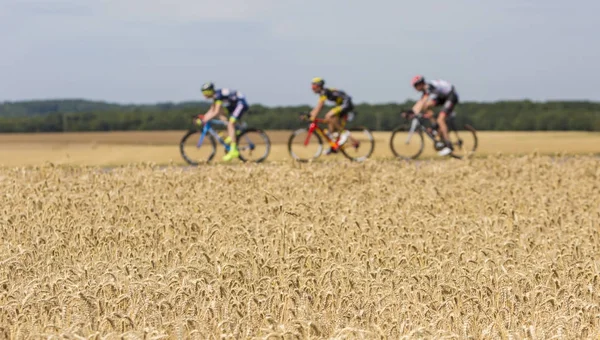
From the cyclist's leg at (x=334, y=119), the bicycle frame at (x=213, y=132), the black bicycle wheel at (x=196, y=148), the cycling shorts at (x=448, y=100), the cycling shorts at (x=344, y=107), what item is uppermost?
the cycling shorts at (x=448, y=100)

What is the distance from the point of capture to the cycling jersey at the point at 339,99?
20469mm

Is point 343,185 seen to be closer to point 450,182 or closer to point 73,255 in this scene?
point 450,182

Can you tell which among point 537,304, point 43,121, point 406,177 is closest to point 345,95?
point 406,177

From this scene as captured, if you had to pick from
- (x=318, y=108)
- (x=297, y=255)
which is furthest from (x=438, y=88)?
(x=297, y=255)

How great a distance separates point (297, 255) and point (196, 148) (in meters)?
14.1

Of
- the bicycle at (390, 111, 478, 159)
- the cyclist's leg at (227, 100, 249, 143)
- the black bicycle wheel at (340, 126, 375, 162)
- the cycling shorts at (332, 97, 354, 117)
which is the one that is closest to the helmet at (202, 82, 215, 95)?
the cyclist's leg at (227, 100, 249, 143)

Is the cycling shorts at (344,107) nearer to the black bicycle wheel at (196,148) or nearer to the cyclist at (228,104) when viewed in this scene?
the cyclist at (228,104)

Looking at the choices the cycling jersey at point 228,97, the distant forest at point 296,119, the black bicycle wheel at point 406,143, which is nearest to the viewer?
the cycling jersey at point 228,97

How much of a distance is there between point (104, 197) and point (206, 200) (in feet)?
4.63

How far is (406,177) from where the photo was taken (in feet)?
49.3

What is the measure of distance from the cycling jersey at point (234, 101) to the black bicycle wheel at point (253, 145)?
1.84ft

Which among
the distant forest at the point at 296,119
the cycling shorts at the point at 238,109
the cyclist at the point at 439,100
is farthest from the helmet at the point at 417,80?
the distant forest at the point at 296,119

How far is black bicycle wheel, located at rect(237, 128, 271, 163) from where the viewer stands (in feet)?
67.8

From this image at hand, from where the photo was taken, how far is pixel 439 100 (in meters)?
21.4
